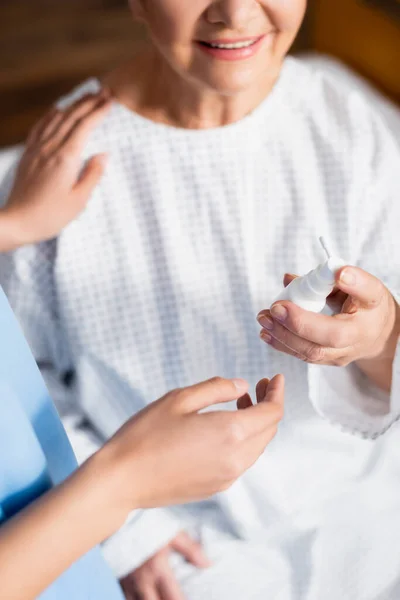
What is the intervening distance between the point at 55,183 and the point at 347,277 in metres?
0.47

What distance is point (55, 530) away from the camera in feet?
2.10

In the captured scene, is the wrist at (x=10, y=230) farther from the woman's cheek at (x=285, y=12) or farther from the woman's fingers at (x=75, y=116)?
the woman's cheek at (x=285, y=12)

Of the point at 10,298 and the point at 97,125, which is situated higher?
the point at 97,125

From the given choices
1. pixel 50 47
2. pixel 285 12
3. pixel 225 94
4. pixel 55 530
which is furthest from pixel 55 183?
pixel 50 47

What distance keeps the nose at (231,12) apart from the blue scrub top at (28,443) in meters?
0.41

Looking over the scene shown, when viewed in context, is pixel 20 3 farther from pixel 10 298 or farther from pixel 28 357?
pixel 28 357

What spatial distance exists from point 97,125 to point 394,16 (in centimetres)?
63

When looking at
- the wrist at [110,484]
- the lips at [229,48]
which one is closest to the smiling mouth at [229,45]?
the lips at [229,48]

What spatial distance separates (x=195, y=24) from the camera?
2.75ft

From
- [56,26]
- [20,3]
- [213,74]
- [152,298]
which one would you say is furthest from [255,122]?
[20,3]

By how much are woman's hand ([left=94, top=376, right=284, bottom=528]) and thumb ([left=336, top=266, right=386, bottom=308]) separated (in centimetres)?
14

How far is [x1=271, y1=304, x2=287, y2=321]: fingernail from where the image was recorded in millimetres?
718

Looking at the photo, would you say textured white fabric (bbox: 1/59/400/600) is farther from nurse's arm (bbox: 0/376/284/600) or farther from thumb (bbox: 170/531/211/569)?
nurse's arm (bbox: 0/376/284/600)

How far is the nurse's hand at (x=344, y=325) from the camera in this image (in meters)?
0.72
